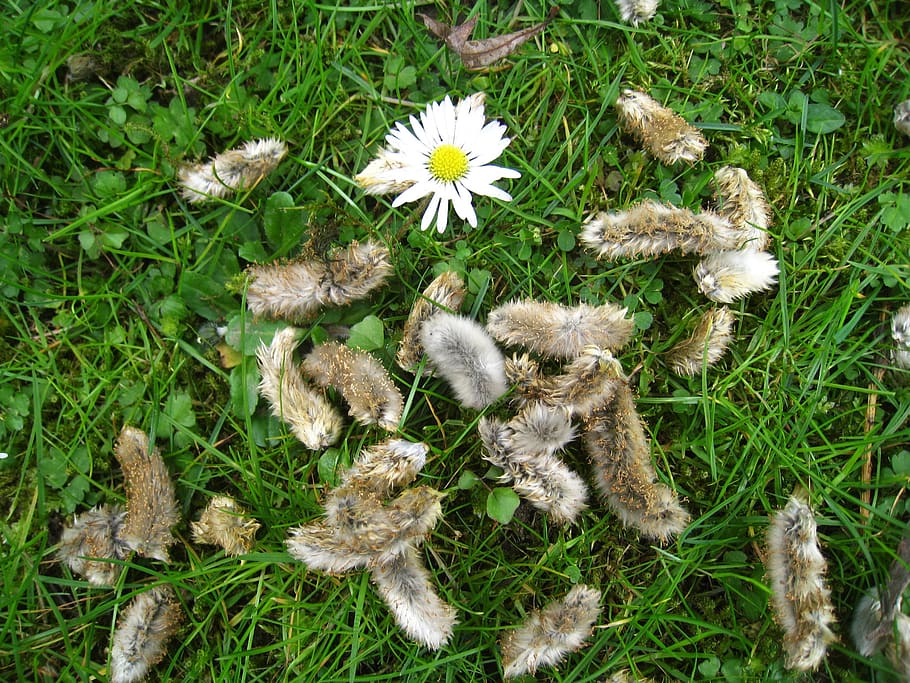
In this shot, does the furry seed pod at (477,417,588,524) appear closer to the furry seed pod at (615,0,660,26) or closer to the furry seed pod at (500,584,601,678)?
the furry seed pod at (500,584,601,678)

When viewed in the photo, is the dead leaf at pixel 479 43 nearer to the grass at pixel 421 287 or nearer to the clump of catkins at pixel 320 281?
the grass at pixel 421 287

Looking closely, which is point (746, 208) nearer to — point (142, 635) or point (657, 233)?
point (657, 233)

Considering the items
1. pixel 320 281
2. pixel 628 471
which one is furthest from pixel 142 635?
pixel 628 471

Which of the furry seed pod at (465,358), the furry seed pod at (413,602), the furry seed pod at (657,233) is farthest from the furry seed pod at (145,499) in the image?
the furry seed pod at (657,233)

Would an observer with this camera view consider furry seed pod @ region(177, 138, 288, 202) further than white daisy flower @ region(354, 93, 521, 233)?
Yes

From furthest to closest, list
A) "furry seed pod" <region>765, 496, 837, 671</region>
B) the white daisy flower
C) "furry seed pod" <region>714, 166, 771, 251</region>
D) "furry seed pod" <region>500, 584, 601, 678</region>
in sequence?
1. "furry seed pod" <region>714, 166, 771, 251</region>
2. the white daisy flower
3. "furry seed pod" <region>500, 584, 601, 678</region>
4. "furry seed pod" <region>765, 496, 837, 671</region>

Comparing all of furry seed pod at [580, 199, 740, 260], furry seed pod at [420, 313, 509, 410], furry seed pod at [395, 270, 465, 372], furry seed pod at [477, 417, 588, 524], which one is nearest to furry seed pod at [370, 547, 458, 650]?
furry seed pod at [477, 417, 588, 524]
